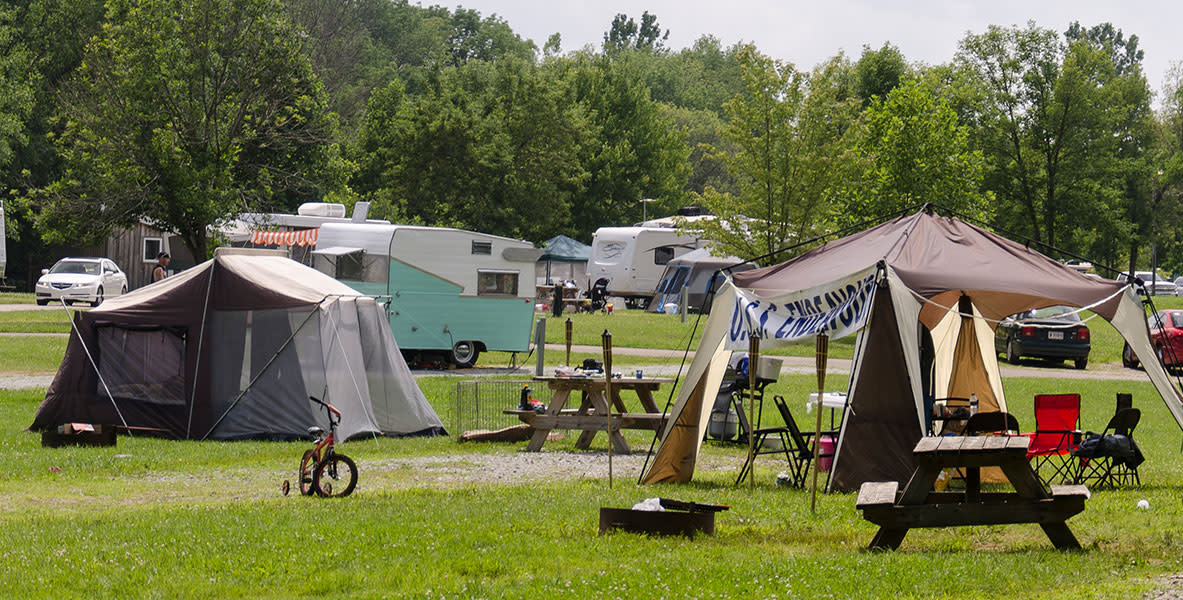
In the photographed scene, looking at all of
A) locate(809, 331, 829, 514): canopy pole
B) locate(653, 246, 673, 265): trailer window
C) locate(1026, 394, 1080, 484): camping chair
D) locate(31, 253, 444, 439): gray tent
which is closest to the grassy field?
locate(809, 331, 829, 514): canopy pole

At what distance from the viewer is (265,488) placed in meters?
11.7

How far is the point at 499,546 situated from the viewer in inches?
332

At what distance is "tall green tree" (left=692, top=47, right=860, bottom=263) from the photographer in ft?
112

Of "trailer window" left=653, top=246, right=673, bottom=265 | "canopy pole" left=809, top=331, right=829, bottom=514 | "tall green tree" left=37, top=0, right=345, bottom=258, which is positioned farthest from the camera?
"trailer window" left=653, top=246, right=673, bottom=265

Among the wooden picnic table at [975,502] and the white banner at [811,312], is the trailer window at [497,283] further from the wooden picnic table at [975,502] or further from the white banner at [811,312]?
the wooden picnic table at [975,502]

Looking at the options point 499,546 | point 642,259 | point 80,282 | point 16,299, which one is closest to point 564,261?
point 642,259

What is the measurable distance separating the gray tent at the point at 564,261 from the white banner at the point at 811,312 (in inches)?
1489

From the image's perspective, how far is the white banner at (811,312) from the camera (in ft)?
35.0

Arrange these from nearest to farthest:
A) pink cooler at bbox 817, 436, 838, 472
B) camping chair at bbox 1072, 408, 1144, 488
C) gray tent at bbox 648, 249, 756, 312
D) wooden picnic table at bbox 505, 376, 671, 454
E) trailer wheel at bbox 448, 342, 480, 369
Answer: camping chair at bbox 1072, 408, 1144, 488, pink cooler at bbox 817, 436, 838, 472, wooden picnic table at bbox 505, 376, 671, 454, trailer wheel at bbox 448, 342, 480, 369, gray tent at bbox 648, 249, 756, 312

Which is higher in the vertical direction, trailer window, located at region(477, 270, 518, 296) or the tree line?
the tree line

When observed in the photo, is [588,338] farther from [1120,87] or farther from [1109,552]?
[1120,87]

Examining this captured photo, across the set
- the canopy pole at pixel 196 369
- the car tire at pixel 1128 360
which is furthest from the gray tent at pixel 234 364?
the car tire at pixel 1128 360

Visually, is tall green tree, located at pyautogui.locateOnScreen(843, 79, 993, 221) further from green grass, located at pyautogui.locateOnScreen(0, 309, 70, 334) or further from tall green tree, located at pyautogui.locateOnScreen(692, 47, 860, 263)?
green grass, located at pyautogui.locateOnScreen(0, 309, 70, 334)

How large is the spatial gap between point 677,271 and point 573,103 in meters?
16.5
